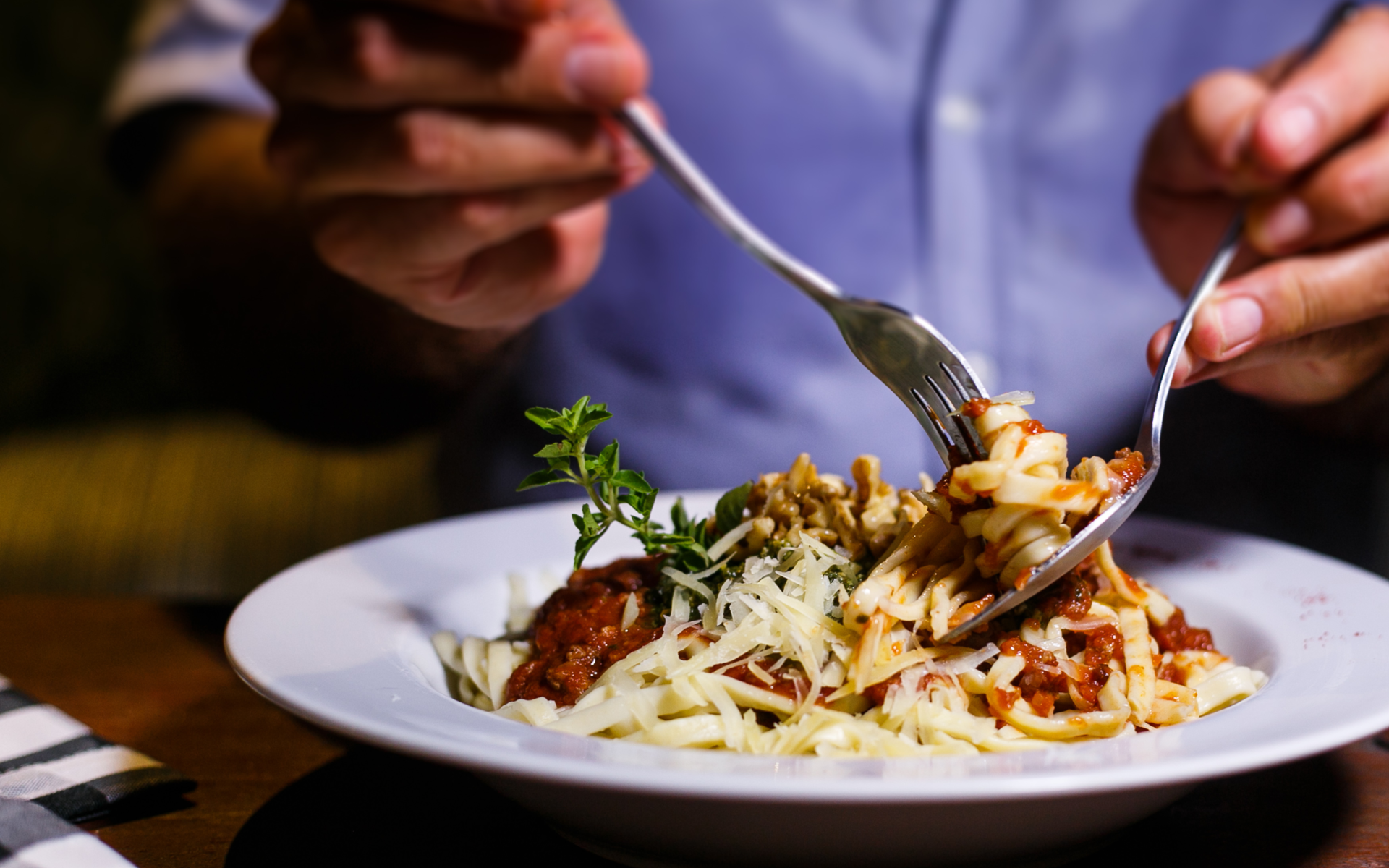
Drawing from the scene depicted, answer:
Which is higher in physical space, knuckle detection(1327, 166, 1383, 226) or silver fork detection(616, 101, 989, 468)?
knuckle detection(1327, 166, 1383, 226)

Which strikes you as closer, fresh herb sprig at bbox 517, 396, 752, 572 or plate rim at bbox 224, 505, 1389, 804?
plate rim at bbox 224, 505, 1389, 804

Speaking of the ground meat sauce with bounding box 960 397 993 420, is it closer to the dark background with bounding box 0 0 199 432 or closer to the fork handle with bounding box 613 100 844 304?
the fork handle with bounding box 613 100 844 304

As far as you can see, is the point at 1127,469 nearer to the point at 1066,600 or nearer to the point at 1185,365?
the point at 1066,600

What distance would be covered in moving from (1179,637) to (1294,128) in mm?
845

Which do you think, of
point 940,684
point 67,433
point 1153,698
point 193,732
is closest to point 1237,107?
point 1153,698

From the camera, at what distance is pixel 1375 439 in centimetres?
296

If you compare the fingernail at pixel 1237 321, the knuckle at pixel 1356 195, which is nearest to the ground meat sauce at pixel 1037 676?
the fingernail at pixel 1237 321

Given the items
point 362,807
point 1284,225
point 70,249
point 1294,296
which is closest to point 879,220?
point 1284,225

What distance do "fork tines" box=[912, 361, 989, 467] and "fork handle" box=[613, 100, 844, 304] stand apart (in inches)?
6.9

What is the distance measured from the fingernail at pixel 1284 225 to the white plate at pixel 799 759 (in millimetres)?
613

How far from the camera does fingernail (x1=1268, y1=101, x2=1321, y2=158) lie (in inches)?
68.1

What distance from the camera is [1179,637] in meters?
1.54

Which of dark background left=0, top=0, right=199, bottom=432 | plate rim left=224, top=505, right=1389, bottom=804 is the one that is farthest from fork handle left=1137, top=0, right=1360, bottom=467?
dark background left=0, top=0, right=199, bottom=432

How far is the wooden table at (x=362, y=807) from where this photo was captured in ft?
3.97
